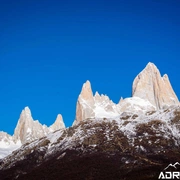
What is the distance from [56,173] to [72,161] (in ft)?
54.4

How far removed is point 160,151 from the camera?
171125mm

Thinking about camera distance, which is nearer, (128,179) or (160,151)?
(128,179)

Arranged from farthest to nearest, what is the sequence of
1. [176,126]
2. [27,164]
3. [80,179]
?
[176,126] < [27,164] < [80,179]

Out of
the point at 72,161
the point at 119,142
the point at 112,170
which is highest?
the point at 119,142

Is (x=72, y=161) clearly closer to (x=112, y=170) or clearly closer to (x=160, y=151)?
(x=112, y=170)

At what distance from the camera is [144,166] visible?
14912 cm

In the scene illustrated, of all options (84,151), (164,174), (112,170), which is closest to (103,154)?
(84,151)

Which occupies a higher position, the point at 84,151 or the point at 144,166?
the point at 84,151

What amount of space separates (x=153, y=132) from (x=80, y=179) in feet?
226

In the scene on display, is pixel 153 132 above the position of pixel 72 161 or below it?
above

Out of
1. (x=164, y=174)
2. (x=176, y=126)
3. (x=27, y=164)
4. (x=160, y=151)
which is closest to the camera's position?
(x=164, y=174)

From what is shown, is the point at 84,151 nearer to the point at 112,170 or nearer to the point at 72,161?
the point at 72,161

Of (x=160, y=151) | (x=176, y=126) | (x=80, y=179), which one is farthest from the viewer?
(x=176, y=126)

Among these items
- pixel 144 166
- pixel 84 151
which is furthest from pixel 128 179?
pixel 84 151
